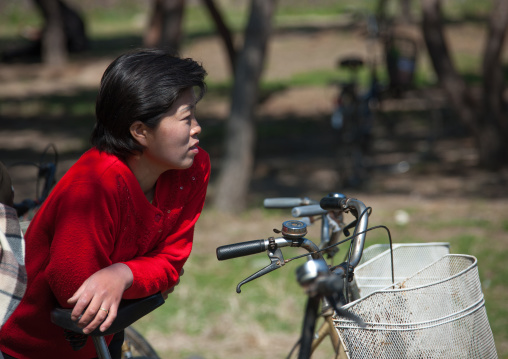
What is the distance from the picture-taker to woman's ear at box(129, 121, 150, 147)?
1.91m

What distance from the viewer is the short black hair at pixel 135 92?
6.14 feet

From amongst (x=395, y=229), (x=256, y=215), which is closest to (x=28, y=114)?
(x=256, y=215)

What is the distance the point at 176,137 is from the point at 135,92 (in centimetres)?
17

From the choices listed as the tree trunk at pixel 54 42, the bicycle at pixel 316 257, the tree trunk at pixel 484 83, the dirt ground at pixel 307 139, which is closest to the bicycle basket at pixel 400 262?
the bicycle at pixel 316 257

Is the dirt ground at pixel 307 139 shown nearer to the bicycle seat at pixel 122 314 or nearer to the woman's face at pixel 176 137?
the woman's face at pixel 176 137

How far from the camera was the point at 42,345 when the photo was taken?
1915mm

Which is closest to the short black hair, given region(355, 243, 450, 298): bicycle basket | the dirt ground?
region(355, 243, 450, 298): bicycle basket

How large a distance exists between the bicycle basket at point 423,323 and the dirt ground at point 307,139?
4.21 metres

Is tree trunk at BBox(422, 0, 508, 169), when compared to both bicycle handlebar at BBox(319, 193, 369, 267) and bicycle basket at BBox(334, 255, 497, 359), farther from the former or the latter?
bicycle basket at BBox(334, 255, 497, 359)

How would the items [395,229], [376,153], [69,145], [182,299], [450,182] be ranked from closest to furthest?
[182,299], [395,229], [450,182], [376,153], [69,145]

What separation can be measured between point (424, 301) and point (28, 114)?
45.6 ft

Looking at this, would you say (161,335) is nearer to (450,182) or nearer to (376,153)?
(450,182)

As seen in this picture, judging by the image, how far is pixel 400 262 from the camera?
7.87ft

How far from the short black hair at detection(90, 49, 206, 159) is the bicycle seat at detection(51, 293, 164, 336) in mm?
435
